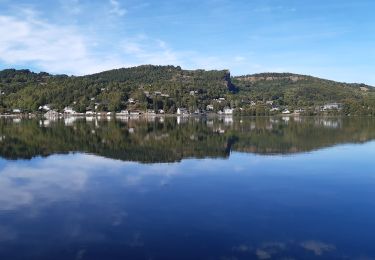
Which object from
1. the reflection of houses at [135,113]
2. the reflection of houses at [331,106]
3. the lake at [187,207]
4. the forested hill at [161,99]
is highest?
the forested hill at [161,99]

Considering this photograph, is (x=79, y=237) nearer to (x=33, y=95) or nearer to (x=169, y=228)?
(x=169, y=228)

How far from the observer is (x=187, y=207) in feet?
48.1

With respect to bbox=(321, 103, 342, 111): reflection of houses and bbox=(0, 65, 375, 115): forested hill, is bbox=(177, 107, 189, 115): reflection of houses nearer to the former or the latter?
bbox=(0, 65, 375, 115): forested hill

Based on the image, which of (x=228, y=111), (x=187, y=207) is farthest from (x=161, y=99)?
(x=187, y=207)

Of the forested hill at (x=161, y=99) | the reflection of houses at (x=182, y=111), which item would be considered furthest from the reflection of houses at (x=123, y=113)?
the reflection of houses at (x=182, y=111)

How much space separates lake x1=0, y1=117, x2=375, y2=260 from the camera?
10.7 metres

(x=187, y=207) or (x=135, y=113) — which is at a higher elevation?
(x=187, y=207)

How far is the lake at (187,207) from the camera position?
10719mm

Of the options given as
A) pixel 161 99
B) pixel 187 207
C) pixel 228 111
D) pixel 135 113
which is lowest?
pixel 135 113

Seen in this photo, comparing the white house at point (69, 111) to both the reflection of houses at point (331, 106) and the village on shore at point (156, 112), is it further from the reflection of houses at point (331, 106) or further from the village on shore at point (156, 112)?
the reflection of houses at point (331, 106)

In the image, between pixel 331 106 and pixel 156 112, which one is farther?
pixel 331 106

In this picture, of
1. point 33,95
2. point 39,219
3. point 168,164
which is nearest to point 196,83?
point 33,95

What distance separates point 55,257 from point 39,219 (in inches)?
134

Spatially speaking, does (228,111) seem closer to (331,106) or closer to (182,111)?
(182,111)
